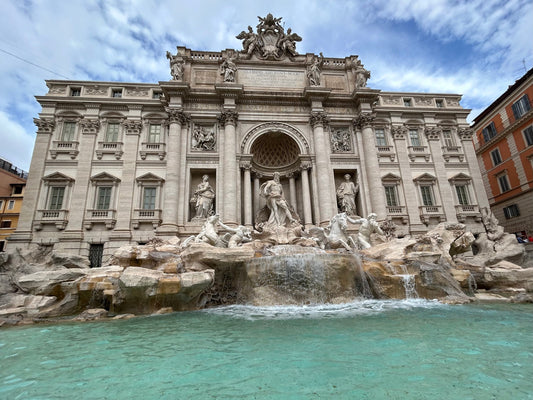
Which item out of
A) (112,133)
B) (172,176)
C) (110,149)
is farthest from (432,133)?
(112,133)

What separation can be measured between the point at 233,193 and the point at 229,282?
337 inches

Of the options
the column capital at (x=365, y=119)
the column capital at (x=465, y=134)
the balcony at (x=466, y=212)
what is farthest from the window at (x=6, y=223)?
the column capital at (x=465, y=134)

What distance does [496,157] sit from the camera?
25.5 m

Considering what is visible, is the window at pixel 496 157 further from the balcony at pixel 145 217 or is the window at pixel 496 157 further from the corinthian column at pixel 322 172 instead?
the balcony at pixel 145 217

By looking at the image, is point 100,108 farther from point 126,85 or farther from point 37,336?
point 37,336

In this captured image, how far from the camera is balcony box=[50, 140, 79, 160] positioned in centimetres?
1823

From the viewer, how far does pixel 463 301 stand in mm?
7844

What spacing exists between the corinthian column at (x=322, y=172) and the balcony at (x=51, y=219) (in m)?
16.7

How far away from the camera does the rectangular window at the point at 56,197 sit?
17.4 metres

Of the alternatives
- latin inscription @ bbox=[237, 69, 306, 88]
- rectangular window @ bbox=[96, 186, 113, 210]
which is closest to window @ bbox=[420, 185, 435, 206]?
latin inscription @ bbox=[237, 69, 306, 88]

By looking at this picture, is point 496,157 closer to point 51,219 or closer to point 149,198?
point 149,198

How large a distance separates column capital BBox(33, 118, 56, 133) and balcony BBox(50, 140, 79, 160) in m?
1.05

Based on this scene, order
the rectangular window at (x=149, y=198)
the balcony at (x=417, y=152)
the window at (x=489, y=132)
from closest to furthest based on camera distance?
the rectangular window at (x=149, y=198)
the balcony at (x=417, y=152)
the window at (x=489, y=132)

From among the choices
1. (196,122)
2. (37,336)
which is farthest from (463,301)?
(196,122)
